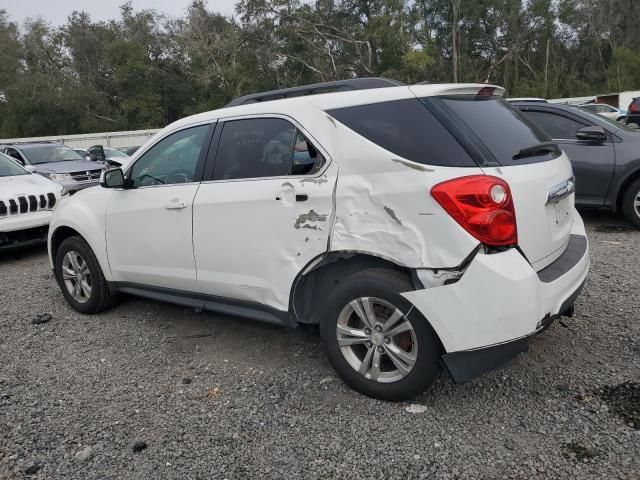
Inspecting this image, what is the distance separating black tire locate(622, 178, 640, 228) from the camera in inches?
253

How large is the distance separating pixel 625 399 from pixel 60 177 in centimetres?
1011

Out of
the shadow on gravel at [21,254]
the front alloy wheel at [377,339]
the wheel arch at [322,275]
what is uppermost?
the wheel arch at [322,275]

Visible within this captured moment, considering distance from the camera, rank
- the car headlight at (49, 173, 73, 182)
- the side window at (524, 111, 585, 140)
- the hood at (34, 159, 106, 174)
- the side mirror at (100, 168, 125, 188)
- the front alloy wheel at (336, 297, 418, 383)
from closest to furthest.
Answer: the front alloy wheel at (336, 297, 418, 383) < the side mirror at (100, 168, 125, 188) < the side window at (524, 111, 585, 140) < the car headlight at (49, 173, 73, 182) < the hood at (34, 159, 106, 174)

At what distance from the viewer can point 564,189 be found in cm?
314

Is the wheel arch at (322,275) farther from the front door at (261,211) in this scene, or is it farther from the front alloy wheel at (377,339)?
the front alloy wheel at (377,339)

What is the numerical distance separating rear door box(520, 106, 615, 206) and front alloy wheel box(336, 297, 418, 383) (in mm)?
4636

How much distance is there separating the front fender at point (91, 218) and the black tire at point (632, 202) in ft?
19.5

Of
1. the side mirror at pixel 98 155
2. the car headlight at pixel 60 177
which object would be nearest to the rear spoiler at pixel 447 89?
the car headlight at pixel 60 177

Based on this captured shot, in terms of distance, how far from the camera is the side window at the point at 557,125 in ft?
22.5

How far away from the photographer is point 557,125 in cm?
698

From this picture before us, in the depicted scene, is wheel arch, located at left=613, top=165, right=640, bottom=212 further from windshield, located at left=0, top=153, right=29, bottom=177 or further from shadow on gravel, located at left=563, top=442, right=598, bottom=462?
windshield, located at left=0, top=153, right=29, bottom=177

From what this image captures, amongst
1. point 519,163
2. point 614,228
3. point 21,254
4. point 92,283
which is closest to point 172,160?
point 92,283

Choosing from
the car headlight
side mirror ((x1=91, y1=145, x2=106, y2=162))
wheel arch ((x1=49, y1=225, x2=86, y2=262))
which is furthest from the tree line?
wheel arch ((x1=49, y1=225, x2=86, y2=262))

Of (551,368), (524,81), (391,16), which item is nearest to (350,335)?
(551,368)
